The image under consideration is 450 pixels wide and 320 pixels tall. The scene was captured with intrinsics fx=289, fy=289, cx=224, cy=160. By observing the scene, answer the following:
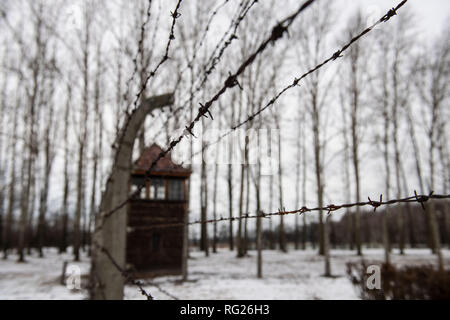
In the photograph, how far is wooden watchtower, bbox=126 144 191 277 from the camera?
Result: 12121 millimetres

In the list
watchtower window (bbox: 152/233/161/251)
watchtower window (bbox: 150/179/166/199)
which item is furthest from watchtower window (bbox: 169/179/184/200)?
watchtower window (bbox: 152/233/161/251)

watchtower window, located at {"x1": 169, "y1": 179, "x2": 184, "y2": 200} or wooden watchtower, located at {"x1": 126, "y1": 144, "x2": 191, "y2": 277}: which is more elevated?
watchtower window, located at {"x1": 169, "y1": 179, "x2": 184, "y2": 200}

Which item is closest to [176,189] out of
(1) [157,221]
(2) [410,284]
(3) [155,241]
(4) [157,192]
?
(4) [157,192]

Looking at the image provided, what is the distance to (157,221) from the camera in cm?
1266

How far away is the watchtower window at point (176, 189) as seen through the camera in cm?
1308

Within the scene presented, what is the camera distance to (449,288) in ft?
15.7

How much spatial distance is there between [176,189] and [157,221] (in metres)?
1.63

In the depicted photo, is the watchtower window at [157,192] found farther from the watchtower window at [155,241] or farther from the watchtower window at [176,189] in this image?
the watchtower window at [155,241]

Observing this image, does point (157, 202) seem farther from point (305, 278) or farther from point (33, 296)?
point (305, 278)

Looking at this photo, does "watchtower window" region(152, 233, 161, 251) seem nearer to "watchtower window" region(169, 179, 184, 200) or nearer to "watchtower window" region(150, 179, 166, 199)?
"watchtower window" region(150, 179, 166, 199)

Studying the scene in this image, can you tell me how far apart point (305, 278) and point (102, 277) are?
10.7 metres

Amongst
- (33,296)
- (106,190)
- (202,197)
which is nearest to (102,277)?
(106,190)
